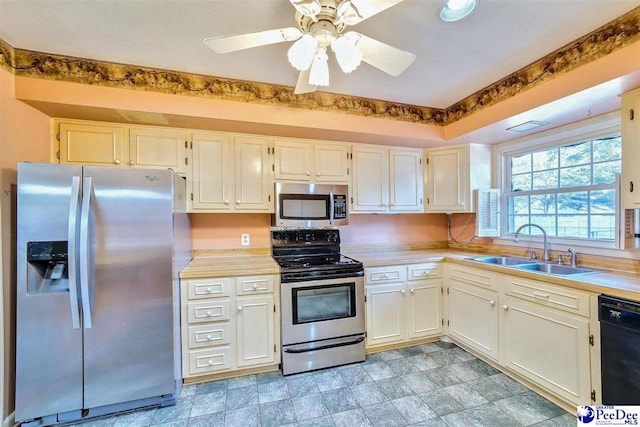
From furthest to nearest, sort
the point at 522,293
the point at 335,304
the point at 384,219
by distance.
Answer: the point at 384,219
the point at 335,304
the point at 522,293

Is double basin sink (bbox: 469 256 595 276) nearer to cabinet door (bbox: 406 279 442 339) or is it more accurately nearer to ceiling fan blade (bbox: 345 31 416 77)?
cabinet door (bbox: 406 279 442 339)

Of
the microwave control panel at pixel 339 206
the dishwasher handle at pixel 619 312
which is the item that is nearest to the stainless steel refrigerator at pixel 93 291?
the microwave control panel at pixel 339 206

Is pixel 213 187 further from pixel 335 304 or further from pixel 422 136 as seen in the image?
pixel 422 136

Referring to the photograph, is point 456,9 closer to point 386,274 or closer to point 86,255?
point 386,274

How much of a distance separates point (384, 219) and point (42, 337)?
10.1 feet

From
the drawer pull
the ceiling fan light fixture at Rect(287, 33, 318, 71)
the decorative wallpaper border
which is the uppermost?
the decorative wallpaper border

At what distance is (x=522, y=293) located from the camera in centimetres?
209

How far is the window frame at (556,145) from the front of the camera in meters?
2.14

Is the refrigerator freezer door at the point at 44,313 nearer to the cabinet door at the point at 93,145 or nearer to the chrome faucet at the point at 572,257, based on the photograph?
the cabinet door at the point at 93,145

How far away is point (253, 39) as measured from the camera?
52.1 inches

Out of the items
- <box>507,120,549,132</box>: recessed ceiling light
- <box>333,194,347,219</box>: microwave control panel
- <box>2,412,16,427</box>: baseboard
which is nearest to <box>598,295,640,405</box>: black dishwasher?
<box>507,120,549,132</box>: recessed ceiling light

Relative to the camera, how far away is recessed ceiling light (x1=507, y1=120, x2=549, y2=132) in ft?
7.72

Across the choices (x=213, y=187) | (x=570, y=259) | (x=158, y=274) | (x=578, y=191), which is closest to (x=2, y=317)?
(x=158, y=274)

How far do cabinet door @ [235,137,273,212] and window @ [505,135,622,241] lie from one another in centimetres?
256
